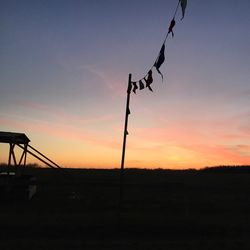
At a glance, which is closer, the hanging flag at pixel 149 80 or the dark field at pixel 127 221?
the dark field at pixel 127 221

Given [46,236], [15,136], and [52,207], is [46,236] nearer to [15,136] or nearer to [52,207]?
[52,207]

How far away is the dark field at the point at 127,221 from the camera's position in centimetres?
1195

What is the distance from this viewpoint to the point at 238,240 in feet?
41.6

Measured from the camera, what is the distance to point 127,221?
15.2 meters

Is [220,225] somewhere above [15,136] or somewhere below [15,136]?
below

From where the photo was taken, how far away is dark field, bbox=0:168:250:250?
1195 cm

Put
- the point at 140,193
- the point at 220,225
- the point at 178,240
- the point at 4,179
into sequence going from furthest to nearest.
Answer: the point at 140,193 → the point at 4,179 → the point at 220,225 → the point at 178,240

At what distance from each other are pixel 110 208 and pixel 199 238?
6627 millimetres

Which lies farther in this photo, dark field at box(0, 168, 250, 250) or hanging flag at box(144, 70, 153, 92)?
hanging flag at box(144, 70, 153, 92)

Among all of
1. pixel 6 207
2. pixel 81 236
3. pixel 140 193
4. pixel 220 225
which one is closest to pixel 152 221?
pixel 220 225

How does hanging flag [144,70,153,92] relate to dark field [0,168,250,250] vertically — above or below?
above

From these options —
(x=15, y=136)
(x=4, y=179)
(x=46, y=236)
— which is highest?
(x=15, y=136)

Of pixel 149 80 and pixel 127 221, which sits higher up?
pixel 149 80

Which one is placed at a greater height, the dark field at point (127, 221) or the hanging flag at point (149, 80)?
the hanging flag at point (149, 80)
